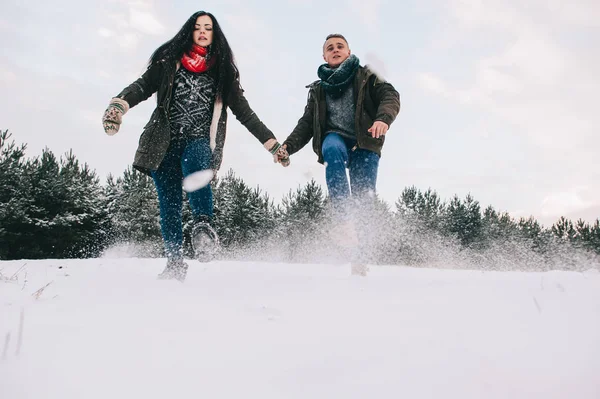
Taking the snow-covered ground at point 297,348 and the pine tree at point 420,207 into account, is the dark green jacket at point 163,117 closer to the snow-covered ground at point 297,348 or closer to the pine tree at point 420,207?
the snow-covered ground at point 297,348

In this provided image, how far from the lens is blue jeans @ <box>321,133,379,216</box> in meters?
2.93

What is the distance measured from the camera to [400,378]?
78 centimetres

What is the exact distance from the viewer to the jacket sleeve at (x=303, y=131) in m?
3.43

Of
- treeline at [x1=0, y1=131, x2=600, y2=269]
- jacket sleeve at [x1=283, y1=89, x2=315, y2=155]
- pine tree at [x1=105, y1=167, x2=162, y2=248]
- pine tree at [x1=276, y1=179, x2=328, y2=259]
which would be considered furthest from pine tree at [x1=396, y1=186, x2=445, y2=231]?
jacket sleeve at [x1=283, y1=89, x2=315, y2=155]

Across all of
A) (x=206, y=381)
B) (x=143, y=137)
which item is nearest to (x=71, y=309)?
(x=206, y=381)

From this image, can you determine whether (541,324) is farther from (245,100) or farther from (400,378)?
(245,100)

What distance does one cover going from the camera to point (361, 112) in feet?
10.3

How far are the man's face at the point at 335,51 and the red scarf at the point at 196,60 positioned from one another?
1014 millimetres

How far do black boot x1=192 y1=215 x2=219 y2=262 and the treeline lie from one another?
0.82 m

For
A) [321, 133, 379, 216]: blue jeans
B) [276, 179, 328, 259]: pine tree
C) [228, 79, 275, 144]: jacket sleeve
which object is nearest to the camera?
[321, 133, 379, 216]: blue jeans

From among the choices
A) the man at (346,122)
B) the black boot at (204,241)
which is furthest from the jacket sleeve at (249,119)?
the black boot at (204,241)

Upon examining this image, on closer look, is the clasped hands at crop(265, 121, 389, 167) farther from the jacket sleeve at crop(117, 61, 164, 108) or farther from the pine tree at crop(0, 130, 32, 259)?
the pine tree at crop(0, 130, 32, 259)

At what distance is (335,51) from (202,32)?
1.08 m

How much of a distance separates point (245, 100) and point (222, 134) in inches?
13.0
